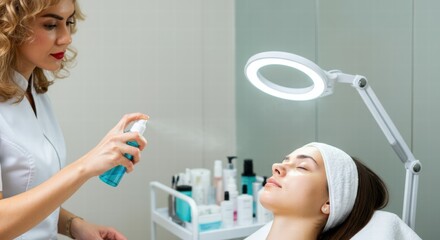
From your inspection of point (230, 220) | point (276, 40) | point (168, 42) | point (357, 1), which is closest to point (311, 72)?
point (357, 1)

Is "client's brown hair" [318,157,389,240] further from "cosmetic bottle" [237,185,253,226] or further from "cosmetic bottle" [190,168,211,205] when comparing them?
"cosmetic bottle" [190,168,211,205]

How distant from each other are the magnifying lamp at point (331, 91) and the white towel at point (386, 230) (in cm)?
4

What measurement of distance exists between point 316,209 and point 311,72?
422 mm

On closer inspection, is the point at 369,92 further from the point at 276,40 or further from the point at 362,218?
the point at 276,40

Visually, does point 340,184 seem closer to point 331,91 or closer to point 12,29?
point 331,91

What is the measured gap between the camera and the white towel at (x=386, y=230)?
1267mm

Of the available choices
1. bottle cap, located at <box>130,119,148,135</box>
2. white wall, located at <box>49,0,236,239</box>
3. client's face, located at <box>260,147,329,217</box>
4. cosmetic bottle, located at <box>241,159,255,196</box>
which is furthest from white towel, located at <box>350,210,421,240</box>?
white wall, located at <box>49,0,236,239</box>

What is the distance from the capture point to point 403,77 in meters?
1.63

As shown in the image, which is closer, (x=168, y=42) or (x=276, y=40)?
(x=276, y=40)

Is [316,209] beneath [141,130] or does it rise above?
beneath

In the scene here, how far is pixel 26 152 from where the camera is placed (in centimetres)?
118

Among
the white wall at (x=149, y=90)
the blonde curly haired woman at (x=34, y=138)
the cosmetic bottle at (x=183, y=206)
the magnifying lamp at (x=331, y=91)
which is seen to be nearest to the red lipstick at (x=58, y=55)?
the blonde curly haired woman at (x=34, y=138)

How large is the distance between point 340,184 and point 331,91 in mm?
291

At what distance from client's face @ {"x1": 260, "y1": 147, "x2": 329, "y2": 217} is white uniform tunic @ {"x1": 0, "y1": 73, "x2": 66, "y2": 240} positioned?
0.56m
